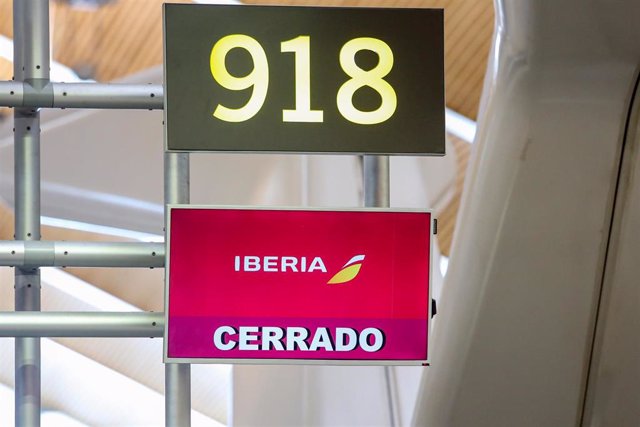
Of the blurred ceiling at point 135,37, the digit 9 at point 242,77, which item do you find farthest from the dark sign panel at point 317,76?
the blurred ceiling at point 135,37

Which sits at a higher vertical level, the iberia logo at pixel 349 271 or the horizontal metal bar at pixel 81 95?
the horizontal metal bar at pixel 81 95

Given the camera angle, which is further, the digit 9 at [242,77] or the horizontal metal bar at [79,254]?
the horizontal metal bar at [79,254]

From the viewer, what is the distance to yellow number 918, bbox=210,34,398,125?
4.22 meters

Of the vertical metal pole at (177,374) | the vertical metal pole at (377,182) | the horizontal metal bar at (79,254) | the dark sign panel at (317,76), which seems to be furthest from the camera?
the vertical metal pole at (177,374)

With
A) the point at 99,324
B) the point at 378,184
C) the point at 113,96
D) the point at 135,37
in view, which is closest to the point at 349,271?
the point at 378,184

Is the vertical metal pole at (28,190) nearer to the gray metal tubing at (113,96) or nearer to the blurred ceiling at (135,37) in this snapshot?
the gray metal tubing at (113,96)

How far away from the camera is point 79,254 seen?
4883 mm

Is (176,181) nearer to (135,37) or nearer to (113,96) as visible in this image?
(113,96)

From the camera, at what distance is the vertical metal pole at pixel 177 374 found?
16.2 feet

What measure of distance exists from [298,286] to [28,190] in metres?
1.43

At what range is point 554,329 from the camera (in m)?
2.52

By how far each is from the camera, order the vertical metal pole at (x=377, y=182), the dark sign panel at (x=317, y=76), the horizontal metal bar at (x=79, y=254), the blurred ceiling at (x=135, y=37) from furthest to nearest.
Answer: the blurred ceiling at (x=135, y=37) < the horizontal metal bar at (x=79, y=254) < the vertical metal pole at (x=377, y=182) < the dark sign panel at (x=317, y=76)

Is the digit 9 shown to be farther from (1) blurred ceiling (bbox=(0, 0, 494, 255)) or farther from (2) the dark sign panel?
(1) blurred ceiling (bbox=(0, 0, 494, 255))

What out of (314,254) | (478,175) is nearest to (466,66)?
(314,254)
